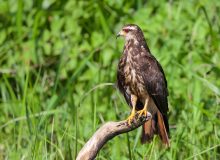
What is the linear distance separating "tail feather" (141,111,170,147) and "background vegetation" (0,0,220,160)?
0.51m

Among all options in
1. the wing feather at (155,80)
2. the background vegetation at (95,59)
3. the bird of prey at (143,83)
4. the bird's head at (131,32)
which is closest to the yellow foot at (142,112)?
the bird of prey at (143,83)

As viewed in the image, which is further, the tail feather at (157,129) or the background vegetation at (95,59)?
the background vegetation at (95,59)

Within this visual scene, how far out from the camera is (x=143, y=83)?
624 cm

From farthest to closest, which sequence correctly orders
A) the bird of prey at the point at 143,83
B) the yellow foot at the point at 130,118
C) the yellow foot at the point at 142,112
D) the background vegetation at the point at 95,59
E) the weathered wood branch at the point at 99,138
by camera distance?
the background vegetation at the point at 95,59 < the bird of prey at the point at 143,83 < the yellow foot at the point at 142,112 < the yellow foot at the point at 130,118 < the weathered wood branch at the point at 99,138

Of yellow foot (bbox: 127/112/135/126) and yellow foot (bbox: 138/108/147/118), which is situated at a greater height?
yellow foot (bbox: 127/112/135/126)

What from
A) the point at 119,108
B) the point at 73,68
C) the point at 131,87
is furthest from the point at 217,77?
the point at 131,87

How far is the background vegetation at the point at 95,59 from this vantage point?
741cm

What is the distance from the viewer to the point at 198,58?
8.29m

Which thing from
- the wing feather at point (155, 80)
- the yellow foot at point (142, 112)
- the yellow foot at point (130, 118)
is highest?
the wing feather at point (155, 80)

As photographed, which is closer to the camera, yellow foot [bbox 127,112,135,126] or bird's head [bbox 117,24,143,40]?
yellow foot [bbox 127,112,135,126]

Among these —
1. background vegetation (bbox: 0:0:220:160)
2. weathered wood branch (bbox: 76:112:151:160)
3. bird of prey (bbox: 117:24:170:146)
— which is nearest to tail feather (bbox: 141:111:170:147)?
bird of prey (bbox: 117:24:170:146)

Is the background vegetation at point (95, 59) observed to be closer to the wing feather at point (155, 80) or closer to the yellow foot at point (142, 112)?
the wing feather at point (155, 80)

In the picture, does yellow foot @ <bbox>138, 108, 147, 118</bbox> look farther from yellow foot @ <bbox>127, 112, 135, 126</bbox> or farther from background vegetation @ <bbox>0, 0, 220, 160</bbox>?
background vegetation @ <bbox>0, 0, 220, 160</bbox>

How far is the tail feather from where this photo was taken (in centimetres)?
633
